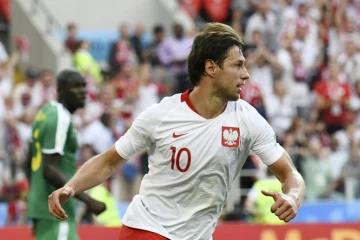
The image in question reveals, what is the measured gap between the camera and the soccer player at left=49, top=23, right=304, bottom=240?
652cm

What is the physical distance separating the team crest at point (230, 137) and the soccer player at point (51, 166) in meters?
2.11

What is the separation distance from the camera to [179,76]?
738 inches

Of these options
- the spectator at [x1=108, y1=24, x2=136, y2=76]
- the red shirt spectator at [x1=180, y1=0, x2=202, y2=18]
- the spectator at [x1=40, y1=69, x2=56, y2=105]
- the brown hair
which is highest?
the brown hair

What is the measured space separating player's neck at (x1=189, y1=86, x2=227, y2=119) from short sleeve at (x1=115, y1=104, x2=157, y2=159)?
11.5 inches

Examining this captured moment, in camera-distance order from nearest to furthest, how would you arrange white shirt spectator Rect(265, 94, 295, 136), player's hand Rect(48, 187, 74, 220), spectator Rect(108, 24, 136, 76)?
player's hand Rect(48, 187, 74, 220)
white shirt spectator Rect(265, 94, 295, 136)
spectator Rect(108, 24, 136, 76)

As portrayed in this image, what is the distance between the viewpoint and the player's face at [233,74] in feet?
21.4

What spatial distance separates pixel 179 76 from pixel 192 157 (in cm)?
1227

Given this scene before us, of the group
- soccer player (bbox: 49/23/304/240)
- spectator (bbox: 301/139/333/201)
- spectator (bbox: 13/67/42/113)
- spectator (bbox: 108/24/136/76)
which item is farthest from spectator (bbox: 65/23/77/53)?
soccer player (bbox: 49/23/304/240)

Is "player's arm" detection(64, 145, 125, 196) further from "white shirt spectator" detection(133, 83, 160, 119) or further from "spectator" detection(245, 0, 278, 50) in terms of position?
"spectator" detection(245, 0, 278, 50)

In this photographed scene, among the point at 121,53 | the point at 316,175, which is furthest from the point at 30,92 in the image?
the point at 316,175

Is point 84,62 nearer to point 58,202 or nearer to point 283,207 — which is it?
point 58,202

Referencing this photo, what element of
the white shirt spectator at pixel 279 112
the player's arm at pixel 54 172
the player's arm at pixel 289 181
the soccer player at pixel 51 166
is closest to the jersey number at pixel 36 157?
the soccer player at pixel 51 166

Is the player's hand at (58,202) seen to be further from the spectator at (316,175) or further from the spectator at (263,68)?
the spectator at (263,68)

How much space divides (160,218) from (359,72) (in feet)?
44.1
